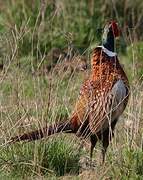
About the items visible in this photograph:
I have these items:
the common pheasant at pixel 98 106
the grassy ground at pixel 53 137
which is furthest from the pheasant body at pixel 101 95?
the grassy ground at pixel 53 137

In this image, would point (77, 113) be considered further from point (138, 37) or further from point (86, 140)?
point (138, 37)

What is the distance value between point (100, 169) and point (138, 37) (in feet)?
16.8

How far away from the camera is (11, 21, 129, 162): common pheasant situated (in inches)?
272

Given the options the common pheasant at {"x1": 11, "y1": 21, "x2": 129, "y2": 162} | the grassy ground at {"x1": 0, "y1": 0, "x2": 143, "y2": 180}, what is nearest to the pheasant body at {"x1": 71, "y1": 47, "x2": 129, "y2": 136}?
the common pheasant at {"x1": 11, "y1": 21, "x2": 129, "y2": 162}

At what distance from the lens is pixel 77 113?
709 cm

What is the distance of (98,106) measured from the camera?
22.8 ft

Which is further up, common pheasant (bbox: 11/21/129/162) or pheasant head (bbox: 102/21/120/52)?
pheasant head (bbox: 102/21/120/52)

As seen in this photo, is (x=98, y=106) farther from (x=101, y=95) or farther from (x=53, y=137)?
(x=53, y=137)

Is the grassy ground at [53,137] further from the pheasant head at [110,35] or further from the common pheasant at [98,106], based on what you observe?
the pheasant head at [110,35]

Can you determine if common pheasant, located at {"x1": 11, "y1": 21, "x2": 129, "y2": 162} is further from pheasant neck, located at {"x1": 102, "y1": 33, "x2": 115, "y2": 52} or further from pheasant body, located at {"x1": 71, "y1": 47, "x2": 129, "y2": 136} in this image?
pheasant neck, located at {"x1": 102, "y1": 33, "x2": 115, "y2": 52}

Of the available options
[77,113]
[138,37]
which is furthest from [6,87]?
[138,37]

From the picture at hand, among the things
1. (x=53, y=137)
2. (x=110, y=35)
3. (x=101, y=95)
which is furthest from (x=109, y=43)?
(x=53, y=137)

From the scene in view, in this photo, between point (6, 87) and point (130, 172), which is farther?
point (6, 87)

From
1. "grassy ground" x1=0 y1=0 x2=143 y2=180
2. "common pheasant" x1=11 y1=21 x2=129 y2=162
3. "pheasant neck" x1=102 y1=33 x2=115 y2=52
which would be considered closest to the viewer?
"grassy ground" x1=0 y1=0 x2=143 y2=180
